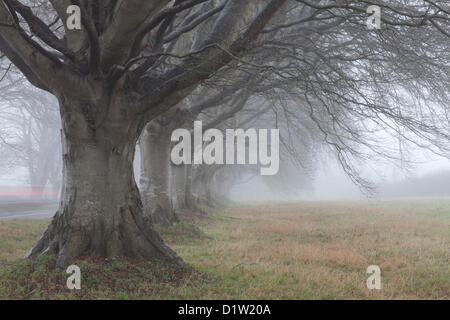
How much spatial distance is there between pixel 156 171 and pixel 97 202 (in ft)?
16.8

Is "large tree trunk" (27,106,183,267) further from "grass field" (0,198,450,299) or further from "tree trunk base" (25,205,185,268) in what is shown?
"grass field" (0,198,450,299)

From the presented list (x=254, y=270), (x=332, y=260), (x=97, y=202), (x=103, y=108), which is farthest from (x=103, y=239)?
(x=332, y=260)

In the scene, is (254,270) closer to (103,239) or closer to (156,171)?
(103,239)

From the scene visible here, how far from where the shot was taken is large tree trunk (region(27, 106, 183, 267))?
516 centimetres

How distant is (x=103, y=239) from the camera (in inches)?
205

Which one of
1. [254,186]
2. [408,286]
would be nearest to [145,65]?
[408,286]

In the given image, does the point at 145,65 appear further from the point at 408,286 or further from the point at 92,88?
the point at 408,286

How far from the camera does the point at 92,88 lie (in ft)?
16.7

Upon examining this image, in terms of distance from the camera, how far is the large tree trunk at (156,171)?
405 inches

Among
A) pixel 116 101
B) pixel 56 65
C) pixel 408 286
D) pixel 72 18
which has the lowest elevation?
pixel 408 286

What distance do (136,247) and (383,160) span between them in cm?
603

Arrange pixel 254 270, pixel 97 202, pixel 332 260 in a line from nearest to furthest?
pixel 97 202 < pixel 254 270 < pixel 332 260

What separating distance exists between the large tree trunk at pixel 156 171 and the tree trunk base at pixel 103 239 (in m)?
4.90

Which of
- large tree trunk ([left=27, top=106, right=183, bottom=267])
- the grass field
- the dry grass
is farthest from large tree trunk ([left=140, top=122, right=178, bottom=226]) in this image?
large tree trunk ([left=27, top=106, right=183, bottom=267])
